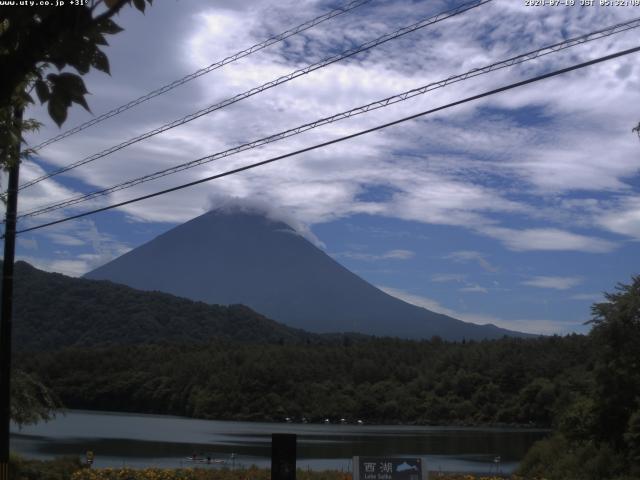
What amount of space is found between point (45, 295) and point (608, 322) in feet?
418

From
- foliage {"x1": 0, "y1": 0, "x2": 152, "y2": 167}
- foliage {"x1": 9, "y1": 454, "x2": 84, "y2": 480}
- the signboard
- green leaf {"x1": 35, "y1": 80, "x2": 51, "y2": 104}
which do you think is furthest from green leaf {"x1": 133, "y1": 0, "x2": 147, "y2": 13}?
foliage {"x1": 9, "y1": 454, "x2": 84, "y2": 480}

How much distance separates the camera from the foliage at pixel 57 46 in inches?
138

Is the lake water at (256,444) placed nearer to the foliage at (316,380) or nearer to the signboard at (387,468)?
the foliage at (316,380)

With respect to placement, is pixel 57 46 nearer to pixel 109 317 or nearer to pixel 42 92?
pixel 42 92

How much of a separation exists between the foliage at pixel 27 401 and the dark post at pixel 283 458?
36.8 feet

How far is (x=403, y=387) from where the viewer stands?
314 feet

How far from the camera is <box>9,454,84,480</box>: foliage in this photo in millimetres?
19547

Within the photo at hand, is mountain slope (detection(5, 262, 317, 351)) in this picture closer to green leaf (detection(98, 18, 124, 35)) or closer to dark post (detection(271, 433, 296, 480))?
dark post (detection(271, 433, 296, 480))

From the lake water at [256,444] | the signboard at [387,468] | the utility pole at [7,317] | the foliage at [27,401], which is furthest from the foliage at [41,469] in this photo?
the lake water at [256,444]

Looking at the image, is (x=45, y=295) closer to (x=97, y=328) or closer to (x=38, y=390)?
(x=97, y=328)

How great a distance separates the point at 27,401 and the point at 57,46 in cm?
1700

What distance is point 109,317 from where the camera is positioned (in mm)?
143750

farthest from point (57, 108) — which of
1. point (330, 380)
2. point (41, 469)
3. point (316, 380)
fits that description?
point (316, 380)

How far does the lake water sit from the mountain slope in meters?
51.0
